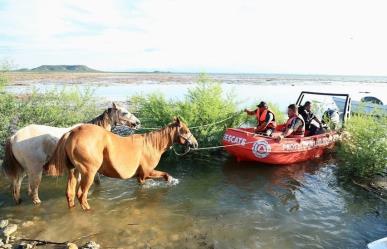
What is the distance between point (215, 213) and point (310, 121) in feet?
21.7

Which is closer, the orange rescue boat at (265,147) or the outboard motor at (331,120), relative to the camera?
the orange rescue boat at (265,147)

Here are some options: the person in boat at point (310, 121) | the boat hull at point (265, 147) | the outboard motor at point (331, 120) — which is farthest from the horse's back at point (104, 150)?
the outboard motor at point (331, 120)

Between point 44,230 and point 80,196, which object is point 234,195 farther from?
point 44,230

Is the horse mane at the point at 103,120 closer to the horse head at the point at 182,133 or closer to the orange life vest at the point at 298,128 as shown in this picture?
the horse head at the point at 182,133

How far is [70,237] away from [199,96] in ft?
22.4

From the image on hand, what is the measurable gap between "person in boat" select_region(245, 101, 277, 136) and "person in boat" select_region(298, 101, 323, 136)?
1.75 metres

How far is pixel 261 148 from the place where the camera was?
10789 millimetres

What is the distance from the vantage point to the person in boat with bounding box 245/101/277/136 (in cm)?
1173

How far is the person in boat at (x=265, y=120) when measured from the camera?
11734 millimetres

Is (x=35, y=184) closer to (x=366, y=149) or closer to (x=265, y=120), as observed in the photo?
(x=265, y=120)

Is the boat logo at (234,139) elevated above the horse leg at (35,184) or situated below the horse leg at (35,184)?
above

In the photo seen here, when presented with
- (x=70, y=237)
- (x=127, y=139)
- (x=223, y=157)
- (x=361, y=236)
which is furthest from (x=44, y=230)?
(x=223, y=157)

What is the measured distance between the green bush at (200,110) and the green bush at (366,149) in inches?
149

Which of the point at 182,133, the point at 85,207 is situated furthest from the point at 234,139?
the point at 85,207
